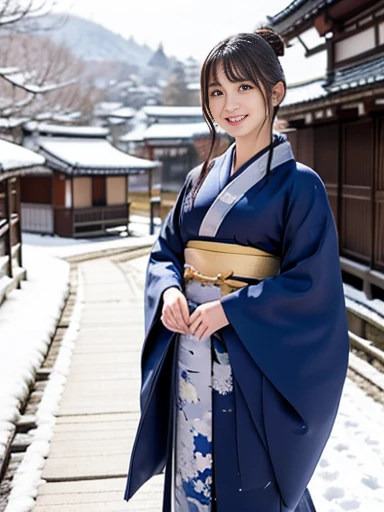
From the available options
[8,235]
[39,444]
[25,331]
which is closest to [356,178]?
[25,331]

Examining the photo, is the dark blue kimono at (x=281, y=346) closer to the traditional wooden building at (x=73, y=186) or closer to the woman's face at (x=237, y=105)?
the woman's face at (x=237, y=105)

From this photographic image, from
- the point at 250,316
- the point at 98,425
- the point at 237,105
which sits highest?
the point at 237,105

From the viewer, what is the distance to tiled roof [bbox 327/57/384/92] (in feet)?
20.0

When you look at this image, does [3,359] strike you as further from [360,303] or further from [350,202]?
[350,202]

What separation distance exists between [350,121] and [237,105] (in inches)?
261

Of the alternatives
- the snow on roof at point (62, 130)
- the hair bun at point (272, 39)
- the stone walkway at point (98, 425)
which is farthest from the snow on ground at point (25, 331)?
the snow on roof at point (62, 130)

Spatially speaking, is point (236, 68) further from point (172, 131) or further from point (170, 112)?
point (170, 112)

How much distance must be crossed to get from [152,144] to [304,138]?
1064 inches

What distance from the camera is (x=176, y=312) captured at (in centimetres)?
201

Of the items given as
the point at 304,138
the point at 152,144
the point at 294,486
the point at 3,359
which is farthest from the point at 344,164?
the point at 152,144

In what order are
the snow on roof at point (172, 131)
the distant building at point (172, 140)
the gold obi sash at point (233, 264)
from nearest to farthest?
1. the gold obi sash at point (233, 264)
2. the snow on roof at point (172, 131)
3. the distant building at point (172, 140)

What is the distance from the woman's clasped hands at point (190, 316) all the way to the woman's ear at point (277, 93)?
78cm

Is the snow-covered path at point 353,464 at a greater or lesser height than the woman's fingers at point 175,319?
lesser

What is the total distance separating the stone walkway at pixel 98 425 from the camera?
3.34 m
